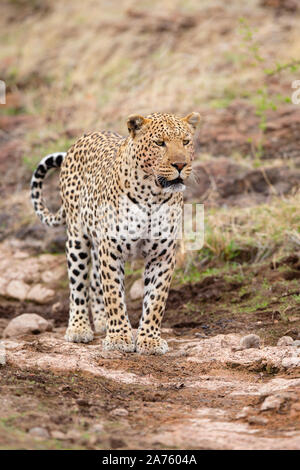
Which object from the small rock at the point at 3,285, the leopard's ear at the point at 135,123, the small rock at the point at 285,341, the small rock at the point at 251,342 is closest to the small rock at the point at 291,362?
the small rock at the point at 285,341

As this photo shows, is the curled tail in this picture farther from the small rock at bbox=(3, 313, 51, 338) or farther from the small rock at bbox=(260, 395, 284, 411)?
the small rock at bbox=(260, 395, 284, 411)

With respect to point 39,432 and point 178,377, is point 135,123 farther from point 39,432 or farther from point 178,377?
point 39,432

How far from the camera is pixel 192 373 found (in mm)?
6285

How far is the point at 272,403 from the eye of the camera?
16.0 ft

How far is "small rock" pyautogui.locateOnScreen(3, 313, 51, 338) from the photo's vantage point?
26.7 feet

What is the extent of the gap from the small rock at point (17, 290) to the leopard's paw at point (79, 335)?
2595 mm

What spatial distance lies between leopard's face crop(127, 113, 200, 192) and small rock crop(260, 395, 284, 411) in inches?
86.3

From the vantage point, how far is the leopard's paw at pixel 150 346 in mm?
6973

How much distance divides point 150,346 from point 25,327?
176 centimetres

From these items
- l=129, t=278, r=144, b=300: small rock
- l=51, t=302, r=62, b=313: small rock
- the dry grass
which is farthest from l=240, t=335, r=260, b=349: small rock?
the dry grass

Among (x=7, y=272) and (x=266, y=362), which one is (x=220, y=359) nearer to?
(x=266, y=362)

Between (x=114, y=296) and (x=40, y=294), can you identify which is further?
(x=40, y=294)

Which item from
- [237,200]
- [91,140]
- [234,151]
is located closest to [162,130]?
[91,140]

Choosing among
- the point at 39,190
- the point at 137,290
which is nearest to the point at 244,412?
the point at 137,290
